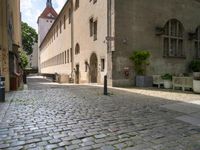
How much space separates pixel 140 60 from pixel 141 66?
23.7 inches

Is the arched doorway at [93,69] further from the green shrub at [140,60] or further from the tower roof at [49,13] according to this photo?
the tower roof at [49,13]

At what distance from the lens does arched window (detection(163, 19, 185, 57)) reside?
→ 58.7ft

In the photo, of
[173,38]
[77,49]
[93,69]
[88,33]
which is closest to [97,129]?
[173,38]

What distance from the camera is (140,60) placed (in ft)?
50.8

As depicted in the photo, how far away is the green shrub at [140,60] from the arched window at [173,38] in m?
2.74

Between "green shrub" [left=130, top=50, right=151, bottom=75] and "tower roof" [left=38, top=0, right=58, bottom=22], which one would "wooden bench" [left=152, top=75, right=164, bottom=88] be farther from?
"tower roof" [left=38, top=0, right=58, bottom=22]

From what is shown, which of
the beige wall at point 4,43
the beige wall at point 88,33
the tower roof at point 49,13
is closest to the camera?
the beige wall at point 4,43

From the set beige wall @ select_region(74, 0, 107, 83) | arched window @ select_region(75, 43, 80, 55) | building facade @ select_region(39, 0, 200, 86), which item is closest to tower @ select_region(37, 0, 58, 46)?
arched window @ select_region(75, 43, 80, 55)

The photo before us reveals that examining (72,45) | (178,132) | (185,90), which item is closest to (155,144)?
(178,132)

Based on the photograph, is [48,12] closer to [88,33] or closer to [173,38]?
[88,33]

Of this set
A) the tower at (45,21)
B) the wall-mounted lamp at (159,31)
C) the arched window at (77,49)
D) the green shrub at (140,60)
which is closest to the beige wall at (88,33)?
the arched window at (77,49)

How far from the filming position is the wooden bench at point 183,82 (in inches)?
492

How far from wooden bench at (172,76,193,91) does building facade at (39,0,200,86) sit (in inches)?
125

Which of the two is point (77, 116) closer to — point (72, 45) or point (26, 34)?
point (72, 45)
